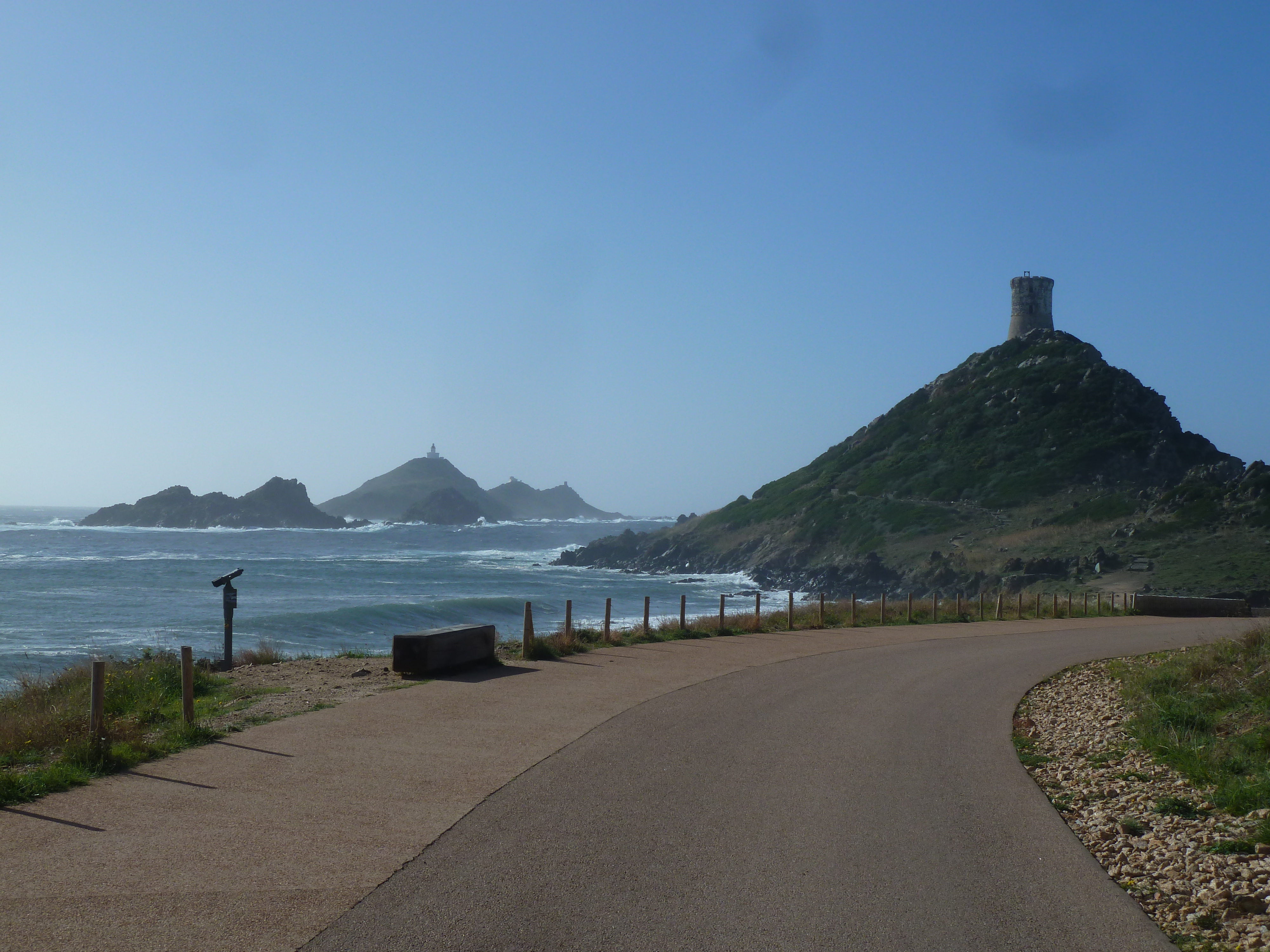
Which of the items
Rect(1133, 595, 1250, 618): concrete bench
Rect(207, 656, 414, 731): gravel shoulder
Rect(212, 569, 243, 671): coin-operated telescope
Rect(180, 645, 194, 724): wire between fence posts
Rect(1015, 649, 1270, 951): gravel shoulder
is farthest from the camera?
Rect(1133, 595, 1250, 618): concrete bench

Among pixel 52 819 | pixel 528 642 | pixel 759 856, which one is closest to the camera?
pixel 759 856

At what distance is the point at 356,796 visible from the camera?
815 cm

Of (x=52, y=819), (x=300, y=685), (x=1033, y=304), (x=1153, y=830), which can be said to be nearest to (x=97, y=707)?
(x=52, y=819)

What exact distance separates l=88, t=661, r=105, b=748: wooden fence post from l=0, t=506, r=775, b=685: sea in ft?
22.8

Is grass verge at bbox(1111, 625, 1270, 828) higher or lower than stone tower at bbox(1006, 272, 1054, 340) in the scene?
lower

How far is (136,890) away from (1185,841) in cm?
719

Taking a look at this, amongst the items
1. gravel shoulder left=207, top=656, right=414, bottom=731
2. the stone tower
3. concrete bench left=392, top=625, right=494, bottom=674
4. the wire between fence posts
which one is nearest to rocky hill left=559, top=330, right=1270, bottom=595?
the stone tower

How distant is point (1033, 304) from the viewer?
4872 inches

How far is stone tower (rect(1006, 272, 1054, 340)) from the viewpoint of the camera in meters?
124

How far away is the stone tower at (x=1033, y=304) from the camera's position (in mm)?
123812

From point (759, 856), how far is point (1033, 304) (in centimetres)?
12849

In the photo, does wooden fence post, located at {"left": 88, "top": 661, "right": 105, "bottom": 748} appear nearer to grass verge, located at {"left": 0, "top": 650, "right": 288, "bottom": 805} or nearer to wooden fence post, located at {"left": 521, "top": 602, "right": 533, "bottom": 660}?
grass verge, located at {"left": 0, "top": 650, "right": 288, "bottom": 805}

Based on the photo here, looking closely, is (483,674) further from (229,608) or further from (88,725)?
(88,725)

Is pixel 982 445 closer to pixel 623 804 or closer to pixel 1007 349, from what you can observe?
pixel 1007 349
